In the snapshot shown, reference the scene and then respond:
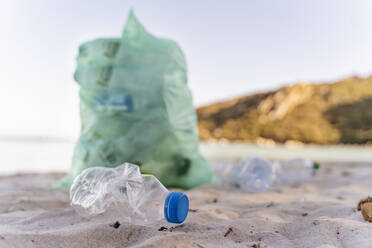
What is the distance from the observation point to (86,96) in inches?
77.7

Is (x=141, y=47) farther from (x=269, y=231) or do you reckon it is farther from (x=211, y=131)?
(x=211, y=131)

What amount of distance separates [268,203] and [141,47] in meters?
1.18

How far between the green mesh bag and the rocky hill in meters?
22.8

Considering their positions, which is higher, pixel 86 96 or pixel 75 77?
pixel 75 77

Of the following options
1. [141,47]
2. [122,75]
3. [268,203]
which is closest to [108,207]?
[268,203]

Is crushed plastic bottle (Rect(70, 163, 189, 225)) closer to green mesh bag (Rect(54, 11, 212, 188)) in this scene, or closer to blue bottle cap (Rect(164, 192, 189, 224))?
blue bottle cap (Rect(164, 192, 189, 224))

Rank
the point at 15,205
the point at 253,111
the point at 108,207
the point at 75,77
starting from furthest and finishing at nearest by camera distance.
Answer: the point at 253,111 < the point at 75,77 < the point at 15,205 < the point at 108,207

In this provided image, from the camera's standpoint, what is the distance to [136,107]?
5.98 feet

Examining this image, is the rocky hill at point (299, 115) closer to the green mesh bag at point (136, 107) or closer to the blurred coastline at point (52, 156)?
the blurred coastline at point (52, 156)

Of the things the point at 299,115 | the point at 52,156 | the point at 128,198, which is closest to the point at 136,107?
the point at 128,198

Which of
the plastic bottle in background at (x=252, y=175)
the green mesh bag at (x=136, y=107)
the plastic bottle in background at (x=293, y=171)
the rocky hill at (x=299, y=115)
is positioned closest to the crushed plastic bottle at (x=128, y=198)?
the green mesh bag at (x=136, y=107)

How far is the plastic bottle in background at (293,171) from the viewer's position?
2.51 meters

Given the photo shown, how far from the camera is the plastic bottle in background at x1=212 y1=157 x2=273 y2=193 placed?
200 cm

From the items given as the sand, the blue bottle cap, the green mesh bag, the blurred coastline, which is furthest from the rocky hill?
the blue bottle cap
